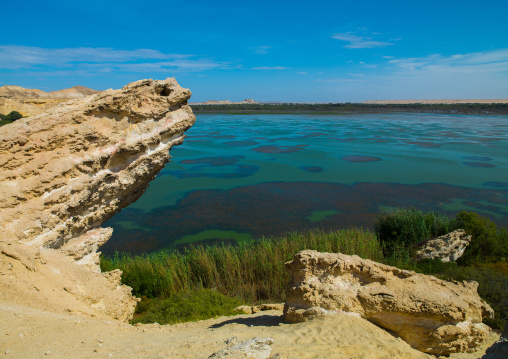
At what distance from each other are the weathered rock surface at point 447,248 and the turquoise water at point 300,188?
3.74 metres

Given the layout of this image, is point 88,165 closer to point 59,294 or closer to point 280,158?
point 59,294

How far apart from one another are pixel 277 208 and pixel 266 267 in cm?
699

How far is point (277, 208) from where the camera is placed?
1723cm

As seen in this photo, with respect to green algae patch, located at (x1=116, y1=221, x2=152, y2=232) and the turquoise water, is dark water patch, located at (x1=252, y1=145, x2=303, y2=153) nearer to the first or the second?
the turquoise water

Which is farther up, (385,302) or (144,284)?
(385,302)

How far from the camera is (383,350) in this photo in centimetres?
462

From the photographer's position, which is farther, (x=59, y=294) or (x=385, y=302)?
(x=59, y=294)

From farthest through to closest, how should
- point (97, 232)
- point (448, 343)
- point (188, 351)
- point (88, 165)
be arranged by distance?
point (97, 232), point (88, 165), point (448, 343), point (188, 351)

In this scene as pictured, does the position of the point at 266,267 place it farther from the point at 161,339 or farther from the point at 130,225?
the point at 130,225

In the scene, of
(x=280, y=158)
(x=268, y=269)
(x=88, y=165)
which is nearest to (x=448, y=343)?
Answer: (x=268, y=269)

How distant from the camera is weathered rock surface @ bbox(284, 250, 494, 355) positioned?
17.3 ft

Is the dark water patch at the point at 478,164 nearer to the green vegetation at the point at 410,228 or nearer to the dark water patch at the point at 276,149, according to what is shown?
the dark water patch at the point at 276,149

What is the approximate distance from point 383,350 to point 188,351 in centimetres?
246

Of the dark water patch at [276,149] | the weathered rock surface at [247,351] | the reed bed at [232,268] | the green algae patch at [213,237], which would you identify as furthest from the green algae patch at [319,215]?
the dark water patch at [276,149]
